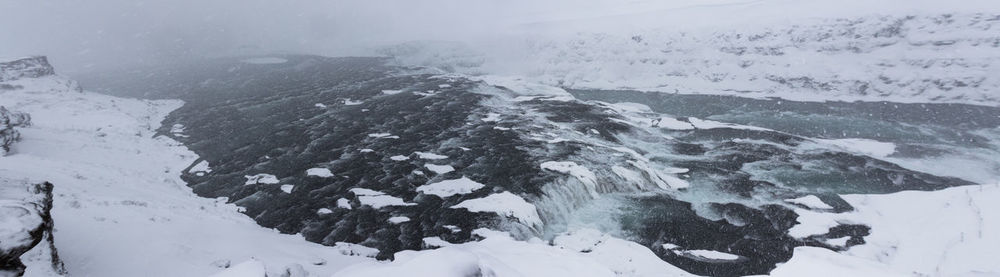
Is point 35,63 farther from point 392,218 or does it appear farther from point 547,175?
point 547,175

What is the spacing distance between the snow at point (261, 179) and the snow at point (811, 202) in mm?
21886

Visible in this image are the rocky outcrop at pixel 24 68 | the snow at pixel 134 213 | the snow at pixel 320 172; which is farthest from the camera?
the rocky outcrop at pixel 24 68

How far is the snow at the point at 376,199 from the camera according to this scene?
62.5 feet

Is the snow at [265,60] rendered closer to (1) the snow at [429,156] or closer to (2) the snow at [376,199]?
(1) the snow at [429,156]

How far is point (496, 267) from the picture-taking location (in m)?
10.3

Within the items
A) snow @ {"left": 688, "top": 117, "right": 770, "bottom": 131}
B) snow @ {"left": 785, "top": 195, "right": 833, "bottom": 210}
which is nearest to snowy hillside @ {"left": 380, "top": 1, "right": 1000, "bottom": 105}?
snow @ {"left": 688, "top": 117, "right": 770, "bottom": 131}

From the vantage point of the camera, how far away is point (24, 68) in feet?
151

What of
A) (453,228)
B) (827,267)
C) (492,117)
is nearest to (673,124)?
(492,117)

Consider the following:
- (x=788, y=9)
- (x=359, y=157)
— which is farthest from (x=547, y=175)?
(x=788, y=9)

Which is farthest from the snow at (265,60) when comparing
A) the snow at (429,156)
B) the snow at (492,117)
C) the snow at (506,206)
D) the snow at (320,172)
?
the snow at (506,206)

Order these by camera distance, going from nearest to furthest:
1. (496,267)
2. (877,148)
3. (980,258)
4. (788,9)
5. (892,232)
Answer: (496,267)
(980,258)
(892,232)
(877,148)
(788,9)

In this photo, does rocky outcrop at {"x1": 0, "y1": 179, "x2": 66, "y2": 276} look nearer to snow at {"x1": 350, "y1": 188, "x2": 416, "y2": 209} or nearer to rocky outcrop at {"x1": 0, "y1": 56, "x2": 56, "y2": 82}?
snow at {"x1": 350, "y1": 188, "x2": 416, "y2": 209}

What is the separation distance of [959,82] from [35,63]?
272 feet

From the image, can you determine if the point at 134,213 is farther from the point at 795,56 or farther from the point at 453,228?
A: the point at 795,56
